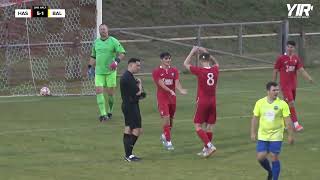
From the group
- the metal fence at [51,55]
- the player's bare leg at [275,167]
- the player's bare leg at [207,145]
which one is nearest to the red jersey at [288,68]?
the player's bare leg at [207,145]

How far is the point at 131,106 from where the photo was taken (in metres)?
16.1

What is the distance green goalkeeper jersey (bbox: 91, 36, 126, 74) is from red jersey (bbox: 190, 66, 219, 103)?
5.17m

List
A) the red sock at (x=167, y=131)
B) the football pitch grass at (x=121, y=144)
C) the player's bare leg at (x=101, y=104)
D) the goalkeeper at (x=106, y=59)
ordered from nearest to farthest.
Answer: the football pitch grass at (x=121, y=144) → the red sock at (x=167, y=131) → the player's bare leg at (x=101, y=104) → the goalkeeper at (x=106, y=59)

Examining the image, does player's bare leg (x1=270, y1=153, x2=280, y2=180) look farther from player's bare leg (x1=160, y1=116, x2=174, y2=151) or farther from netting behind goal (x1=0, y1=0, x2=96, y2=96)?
netting behind goal (x1=0, y1=0, x2=96, y2=96)

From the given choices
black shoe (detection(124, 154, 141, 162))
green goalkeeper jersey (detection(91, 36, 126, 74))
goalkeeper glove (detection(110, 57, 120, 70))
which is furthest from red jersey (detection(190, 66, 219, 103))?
green goalkeeper jersey (detection(91, 36, 126, 74))

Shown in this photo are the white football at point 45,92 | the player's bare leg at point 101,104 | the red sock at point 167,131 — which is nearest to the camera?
the red sock at point 167,131

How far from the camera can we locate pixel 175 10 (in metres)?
47.5

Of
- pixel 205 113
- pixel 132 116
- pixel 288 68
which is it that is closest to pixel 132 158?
pixel 132 116

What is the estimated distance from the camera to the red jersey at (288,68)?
19438 mm

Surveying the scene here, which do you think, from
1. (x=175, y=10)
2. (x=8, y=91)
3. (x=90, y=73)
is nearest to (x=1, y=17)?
(x=8, y=91)

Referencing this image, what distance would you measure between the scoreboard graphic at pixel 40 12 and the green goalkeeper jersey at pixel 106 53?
21.3 feet

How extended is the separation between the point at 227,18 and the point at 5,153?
3213cm

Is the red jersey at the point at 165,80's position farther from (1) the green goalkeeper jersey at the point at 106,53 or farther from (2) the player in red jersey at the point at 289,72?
(1) the green goalkeeper jersey at the point at 106,53

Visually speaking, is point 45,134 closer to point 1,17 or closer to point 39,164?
point 39,164
